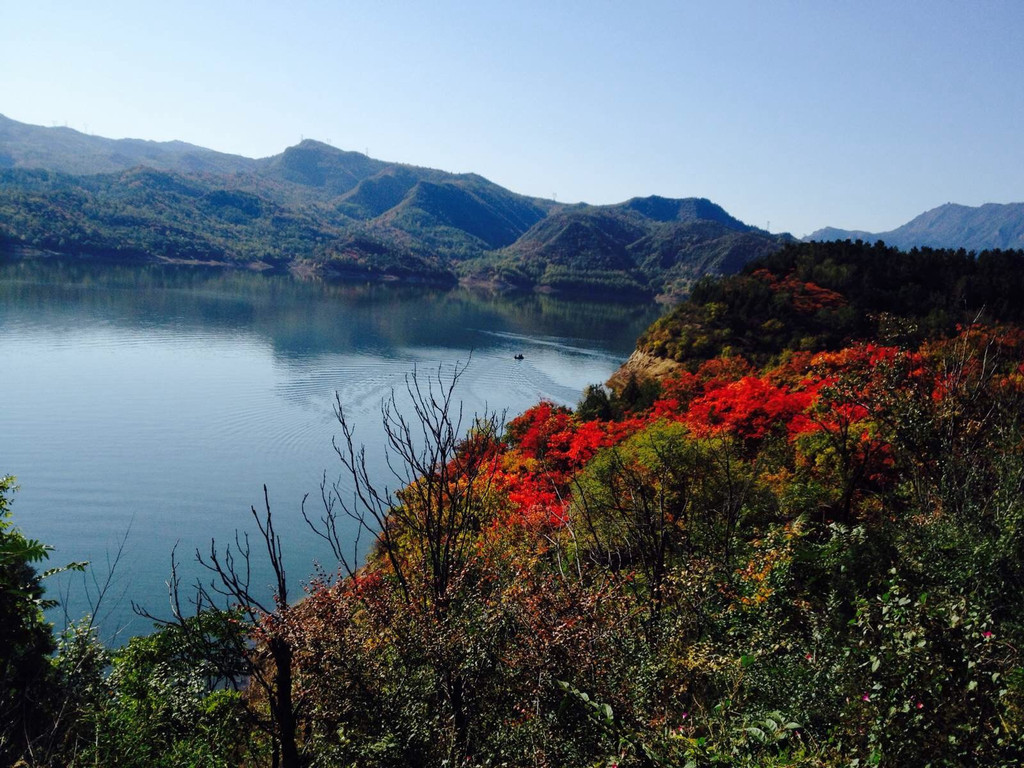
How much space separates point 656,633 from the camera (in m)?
7.19

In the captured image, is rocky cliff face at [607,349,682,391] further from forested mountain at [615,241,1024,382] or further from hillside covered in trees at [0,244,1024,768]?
hillside covered in trees at [0,244,1024,768]

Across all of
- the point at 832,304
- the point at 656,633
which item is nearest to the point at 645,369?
the point at 832,304

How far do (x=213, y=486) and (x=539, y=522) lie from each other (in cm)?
1909

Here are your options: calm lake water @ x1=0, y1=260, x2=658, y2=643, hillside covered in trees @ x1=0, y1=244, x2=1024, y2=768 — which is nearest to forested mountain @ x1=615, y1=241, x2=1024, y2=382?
hillside covered in trees @ x1=0, y1=244, x2=1024, y2=768

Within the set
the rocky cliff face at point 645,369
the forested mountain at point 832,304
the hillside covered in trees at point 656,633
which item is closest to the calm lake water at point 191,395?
the hillside covered in trees at point 656,633

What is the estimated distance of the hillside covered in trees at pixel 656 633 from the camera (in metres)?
4.22

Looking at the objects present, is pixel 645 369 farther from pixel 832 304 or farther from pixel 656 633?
pixel 656 633

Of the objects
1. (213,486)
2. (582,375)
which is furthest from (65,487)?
(582,375)

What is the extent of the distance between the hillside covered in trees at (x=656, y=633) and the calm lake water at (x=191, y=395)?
3.02 metres

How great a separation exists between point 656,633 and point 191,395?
3758 centimetres

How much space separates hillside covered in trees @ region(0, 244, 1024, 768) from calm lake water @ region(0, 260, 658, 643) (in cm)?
302

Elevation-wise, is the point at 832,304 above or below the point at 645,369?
above

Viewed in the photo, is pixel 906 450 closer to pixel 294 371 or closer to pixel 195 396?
pixel 195 396

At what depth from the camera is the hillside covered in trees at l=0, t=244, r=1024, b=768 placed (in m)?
4.22
